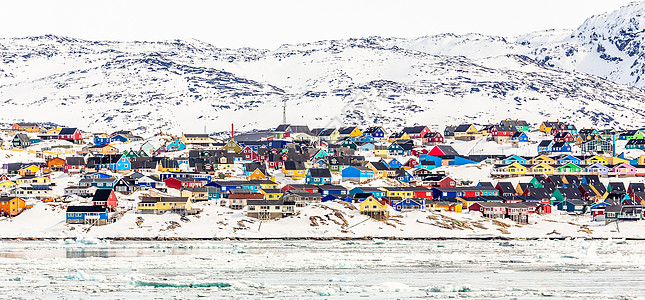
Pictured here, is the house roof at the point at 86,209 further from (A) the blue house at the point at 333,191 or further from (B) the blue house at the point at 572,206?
(B) the blue house at the point at 572,206

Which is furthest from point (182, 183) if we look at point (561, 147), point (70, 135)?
point (561, 147)

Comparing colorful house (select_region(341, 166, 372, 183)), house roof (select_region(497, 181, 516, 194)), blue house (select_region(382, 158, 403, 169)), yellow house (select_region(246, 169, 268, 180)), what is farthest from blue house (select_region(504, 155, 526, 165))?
yellow house (select_region(246, 169, 268, 180))

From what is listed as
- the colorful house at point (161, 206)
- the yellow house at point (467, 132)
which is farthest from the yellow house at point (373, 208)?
the yellow house at point (467, 132)

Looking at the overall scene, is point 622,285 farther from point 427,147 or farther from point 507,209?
point 427,147

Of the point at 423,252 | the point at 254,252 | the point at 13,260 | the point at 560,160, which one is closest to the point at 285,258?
the point at 254,252

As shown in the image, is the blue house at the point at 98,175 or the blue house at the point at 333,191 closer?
the blue house at the point at 333,191

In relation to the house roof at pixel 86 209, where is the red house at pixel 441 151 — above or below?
above

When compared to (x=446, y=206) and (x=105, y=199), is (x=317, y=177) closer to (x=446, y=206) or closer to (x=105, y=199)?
(x=446, y=206)
